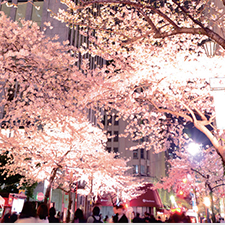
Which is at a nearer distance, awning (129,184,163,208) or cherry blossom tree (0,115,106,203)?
cherry blossom tree (0,115,106,203)

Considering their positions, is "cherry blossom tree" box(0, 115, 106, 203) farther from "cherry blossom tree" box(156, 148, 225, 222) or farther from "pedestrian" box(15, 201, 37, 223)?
"pedestrian" box(15, 201, 37, 223)

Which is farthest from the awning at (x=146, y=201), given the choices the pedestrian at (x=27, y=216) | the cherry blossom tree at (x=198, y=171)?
the pedestrian at (x=27, y=216)

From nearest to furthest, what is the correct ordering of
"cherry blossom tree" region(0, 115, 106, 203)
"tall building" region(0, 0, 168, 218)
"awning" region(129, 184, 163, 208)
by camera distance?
"cherry blossom tree" region(0, 115, 106, 203)
"tall building" region(0, 0, 168, 218)
"awning" region(129, 184, 163, 208)

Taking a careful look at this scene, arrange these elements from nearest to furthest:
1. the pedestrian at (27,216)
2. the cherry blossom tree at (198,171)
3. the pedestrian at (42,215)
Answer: the pedestrian at (27,216), the pedestrian at (42,215), the cherry blossom tree at (198,171)

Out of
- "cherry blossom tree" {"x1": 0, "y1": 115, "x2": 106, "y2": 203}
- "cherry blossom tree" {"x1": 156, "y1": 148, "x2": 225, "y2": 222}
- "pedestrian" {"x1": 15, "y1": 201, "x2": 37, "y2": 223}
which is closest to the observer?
"pedestrian" {"x1": 15, "y1": 201, "x2": 37, "y2": 223}

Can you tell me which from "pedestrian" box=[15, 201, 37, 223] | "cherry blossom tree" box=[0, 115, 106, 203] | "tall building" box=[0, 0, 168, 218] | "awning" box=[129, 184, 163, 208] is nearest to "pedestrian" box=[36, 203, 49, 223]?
"pedestrian" box=[15, 201, 37, 223]

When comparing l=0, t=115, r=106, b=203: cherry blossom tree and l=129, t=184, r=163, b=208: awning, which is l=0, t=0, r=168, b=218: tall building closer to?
l=129, t=184, r=163, b=208: awning

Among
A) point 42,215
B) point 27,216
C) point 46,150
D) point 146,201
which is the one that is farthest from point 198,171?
point 27,216

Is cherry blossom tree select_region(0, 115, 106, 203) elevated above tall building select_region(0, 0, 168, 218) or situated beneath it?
situated beneath

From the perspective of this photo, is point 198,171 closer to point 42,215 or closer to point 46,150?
point 46,150

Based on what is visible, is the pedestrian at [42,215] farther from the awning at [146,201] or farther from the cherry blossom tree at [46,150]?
the awning at [146,201]

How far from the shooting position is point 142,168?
53094 mm

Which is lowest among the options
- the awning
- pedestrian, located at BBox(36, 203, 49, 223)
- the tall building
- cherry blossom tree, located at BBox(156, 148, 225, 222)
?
the awning

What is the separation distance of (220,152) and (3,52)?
29.8 feet
